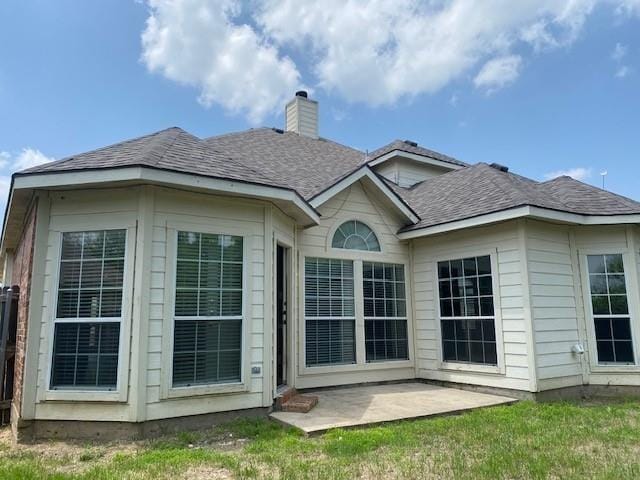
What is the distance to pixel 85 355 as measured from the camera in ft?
16.2

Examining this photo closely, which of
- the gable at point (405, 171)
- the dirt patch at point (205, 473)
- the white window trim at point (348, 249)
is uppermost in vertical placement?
the gable at point (405, 171)

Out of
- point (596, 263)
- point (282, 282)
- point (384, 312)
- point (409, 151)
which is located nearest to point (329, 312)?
point (282, 282)

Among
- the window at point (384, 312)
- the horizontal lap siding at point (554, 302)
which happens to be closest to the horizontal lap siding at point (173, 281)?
the window at point (384, 312)

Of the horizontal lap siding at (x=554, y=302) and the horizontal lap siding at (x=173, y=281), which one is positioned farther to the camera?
the horizontal lap siding at (x=554, y=302)

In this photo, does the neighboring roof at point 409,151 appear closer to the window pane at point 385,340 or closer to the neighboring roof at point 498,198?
the neighboring roof at point 498,198

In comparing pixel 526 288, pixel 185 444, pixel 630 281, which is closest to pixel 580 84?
pixel 630 281

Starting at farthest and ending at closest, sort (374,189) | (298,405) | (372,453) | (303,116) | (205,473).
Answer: (303,116), (374,189), (298,405), (372,453), (205,473)

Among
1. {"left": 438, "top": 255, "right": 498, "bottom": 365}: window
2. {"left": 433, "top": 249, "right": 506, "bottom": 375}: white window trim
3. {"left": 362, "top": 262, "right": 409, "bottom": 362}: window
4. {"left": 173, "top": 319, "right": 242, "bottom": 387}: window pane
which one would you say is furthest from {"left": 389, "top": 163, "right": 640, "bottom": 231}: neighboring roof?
{"left": 173, "top": 319, "right": 242, "bottom": 387}: window pane

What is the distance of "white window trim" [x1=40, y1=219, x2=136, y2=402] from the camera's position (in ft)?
15.7

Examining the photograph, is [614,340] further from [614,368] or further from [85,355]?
[85,355]

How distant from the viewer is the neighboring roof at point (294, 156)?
27.5ft

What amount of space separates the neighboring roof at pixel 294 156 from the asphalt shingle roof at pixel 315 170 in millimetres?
19

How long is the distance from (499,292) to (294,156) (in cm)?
555

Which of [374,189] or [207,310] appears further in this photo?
[374,189]
